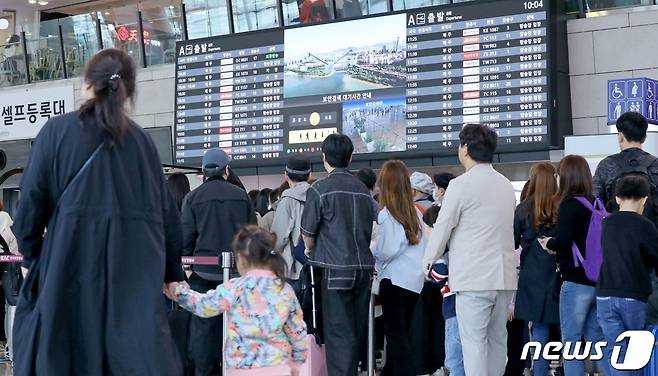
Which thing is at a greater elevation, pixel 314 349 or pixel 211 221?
pixel 211 221

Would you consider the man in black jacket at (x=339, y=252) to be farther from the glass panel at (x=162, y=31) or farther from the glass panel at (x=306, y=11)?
the glass panel at (x=162, y=31)

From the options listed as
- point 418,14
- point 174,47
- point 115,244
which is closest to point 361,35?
point 418,14

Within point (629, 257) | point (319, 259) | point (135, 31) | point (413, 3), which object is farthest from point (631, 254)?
point (135, 31)

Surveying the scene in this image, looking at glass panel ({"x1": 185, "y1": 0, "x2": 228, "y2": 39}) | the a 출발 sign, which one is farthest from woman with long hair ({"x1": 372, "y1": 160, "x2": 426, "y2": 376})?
the a 출발 sign

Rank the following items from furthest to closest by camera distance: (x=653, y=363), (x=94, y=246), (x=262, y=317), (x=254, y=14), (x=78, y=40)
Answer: (x=78, y=40) < (x=254, y=14) < (x=653, y=363) < (x=262, y=317) < (x=94, y=246)

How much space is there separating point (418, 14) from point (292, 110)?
1.96 metres

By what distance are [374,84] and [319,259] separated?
5.52 metres

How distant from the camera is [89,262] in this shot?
3.35 metres

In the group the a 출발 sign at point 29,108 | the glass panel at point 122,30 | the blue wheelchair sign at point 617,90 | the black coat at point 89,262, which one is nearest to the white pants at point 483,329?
the black coat at point 89,262

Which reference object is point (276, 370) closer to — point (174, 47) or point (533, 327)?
point (533, 327)

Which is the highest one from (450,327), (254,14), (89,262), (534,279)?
(254,14)

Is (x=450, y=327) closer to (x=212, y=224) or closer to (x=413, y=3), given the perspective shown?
(x=212, y=224)

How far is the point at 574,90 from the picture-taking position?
1090cm

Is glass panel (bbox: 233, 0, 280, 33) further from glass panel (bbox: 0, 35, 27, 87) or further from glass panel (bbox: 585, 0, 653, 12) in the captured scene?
glass panel (bbox: 0, 35, 27, 87)
